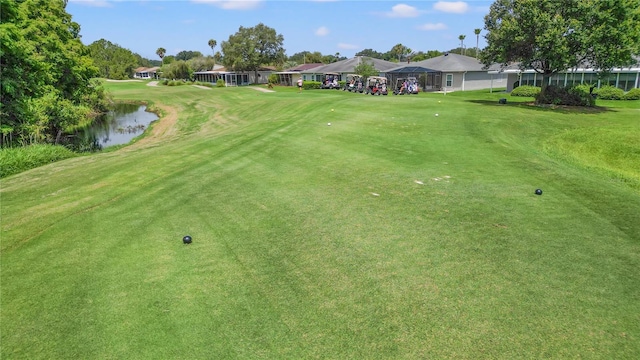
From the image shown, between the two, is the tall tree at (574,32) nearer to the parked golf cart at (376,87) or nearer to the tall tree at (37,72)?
the parked golf cart at (376,87)

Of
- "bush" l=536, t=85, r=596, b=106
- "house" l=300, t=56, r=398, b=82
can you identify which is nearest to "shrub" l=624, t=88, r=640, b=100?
"bush" l=536, t=85, r=596, b=106

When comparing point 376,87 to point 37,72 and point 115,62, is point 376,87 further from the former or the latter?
point 115,62

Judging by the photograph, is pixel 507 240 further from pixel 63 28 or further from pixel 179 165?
pixel 63 28

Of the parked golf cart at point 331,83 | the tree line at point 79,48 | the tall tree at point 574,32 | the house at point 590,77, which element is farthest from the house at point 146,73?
the tall tree at point 574,32

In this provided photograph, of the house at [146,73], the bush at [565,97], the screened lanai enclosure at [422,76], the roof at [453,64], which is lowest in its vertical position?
the bush at [565,97]

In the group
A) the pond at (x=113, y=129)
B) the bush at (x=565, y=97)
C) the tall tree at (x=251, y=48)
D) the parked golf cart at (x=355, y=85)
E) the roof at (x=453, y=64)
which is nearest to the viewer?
the bush at (x=565, y=97)

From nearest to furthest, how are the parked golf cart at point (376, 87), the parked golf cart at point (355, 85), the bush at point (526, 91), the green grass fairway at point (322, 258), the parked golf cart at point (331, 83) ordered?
the green grass fairway at point (322, 258), the bush at point (526, 91), the parked golf cart at point (376, 87), the parked golf cart at point (355, 85), the parked golf cart at point (331, 83)

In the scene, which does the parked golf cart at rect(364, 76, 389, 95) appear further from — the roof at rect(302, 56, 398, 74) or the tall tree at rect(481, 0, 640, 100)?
the roof at rect(302, 56, 398, 74)
